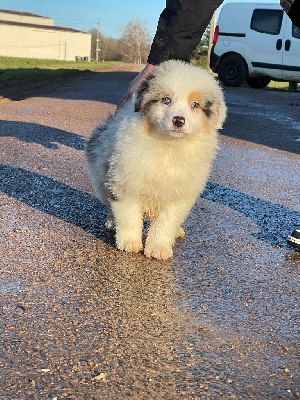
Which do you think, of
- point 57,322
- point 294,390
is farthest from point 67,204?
point 294,390

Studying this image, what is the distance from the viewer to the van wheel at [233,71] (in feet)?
77.7

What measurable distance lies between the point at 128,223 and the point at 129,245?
0.16 meters

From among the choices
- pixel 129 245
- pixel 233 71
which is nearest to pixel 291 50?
pixel 233 71

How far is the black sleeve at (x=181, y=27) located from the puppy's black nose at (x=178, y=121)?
1102 millimetres

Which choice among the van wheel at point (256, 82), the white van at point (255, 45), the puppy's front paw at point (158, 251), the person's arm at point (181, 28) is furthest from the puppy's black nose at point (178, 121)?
the van wheel at point (256, 82)

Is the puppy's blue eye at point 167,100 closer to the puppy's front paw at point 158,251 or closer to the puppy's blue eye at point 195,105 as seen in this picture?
the puppy's blue eye at point 195,105

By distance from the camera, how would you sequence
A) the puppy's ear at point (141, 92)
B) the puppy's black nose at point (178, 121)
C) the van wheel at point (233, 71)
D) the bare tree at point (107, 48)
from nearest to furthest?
the puppy's black nose at point (178, 121) → the puppy's ear at point (141, 92) → the van wheel at point (233, 71) → the bare tree at point (107, 48)

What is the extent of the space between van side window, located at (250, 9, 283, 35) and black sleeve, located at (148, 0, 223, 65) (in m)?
19.1

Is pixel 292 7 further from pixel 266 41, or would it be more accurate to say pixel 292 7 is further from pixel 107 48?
pixel 107 48

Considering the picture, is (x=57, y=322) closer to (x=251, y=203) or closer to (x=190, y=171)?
(x=190, y=171)

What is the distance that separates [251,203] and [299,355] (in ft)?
10.6

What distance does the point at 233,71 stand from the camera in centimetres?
2403

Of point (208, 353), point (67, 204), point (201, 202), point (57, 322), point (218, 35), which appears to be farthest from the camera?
point (218, 35)

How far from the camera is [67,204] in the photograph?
5.32 meters
